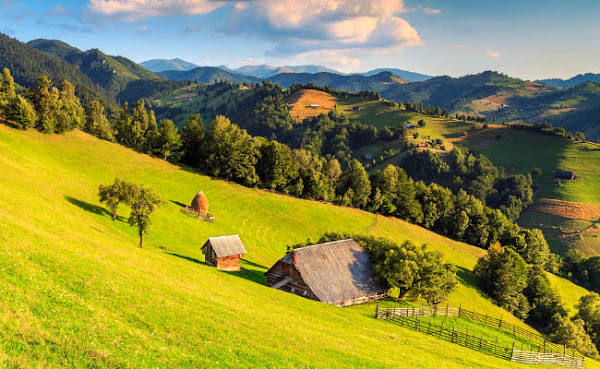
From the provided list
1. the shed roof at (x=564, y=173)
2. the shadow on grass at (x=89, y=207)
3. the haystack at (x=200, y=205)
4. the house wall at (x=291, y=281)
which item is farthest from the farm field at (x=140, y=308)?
the shed roof at (x=564, y=173)

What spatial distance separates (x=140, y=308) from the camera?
23094 millimetres

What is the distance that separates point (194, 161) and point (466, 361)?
329 ft

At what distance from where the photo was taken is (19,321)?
645 inches

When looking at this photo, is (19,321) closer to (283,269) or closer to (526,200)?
(283,269)

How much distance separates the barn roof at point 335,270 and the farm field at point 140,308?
3406mm

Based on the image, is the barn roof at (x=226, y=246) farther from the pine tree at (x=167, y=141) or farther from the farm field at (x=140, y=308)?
the pine tree at (x=167, y=141)

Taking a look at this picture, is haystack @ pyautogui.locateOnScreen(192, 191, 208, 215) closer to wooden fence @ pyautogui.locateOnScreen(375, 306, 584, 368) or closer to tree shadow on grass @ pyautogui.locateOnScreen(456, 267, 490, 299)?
wooden fence @ pyautogui.locateOnScreen(375, 306, 584, 368)

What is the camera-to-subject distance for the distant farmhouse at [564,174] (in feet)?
620

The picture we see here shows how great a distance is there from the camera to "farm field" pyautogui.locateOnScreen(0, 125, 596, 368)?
56.3 feet

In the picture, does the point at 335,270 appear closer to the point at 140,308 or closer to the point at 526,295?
the point at 140,308

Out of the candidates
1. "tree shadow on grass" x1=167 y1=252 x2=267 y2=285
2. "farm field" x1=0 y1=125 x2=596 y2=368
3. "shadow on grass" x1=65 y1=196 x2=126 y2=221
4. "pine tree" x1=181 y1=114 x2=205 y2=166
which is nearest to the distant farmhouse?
"farm field" x1=0 y1=125 x2=596 y2=368

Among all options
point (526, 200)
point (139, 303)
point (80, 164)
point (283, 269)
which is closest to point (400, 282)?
point (283, 269)

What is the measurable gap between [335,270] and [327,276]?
7.26 feet

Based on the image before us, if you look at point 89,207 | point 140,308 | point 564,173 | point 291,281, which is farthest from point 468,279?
point 564,173
